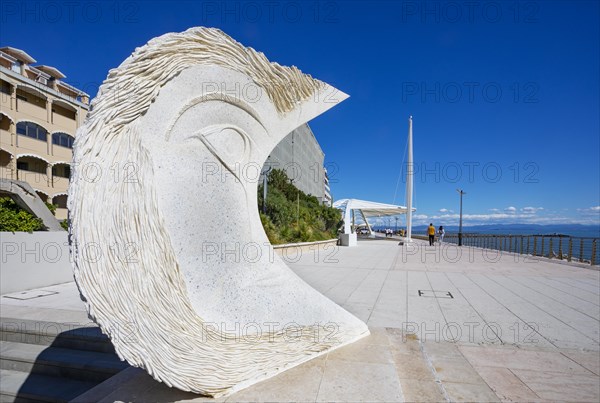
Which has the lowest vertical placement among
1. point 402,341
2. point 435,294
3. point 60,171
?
point 435,294

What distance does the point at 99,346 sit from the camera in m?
4.39

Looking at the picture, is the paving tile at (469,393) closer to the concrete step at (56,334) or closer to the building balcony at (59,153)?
the concrete step at (56,334)

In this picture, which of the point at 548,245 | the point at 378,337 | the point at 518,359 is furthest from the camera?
the point at 548,245

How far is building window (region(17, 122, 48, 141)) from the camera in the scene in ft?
79.1

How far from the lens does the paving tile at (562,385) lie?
3.10 m

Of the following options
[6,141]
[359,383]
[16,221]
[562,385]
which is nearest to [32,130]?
[6,141]

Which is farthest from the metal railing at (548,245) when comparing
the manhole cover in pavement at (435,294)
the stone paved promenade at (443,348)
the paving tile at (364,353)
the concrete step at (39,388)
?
the concrete step at (39,388)

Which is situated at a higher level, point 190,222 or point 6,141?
point 6,141

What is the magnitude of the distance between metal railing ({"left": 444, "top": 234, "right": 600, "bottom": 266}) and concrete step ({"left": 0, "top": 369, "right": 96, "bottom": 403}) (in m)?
16.1

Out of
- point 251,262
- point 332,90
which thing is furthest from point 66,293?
point 332,90

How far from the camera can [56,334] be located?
180 inches

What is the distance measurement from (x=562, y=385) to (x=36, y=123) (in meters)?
32.9

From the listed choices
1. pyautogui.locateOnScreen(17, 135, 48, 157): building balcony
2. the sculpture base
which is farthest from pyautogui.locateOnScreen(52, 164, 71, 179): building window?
the sculpture base

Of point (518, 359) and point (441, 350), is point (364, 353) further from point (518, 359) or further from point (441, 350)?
point (518, 359)
